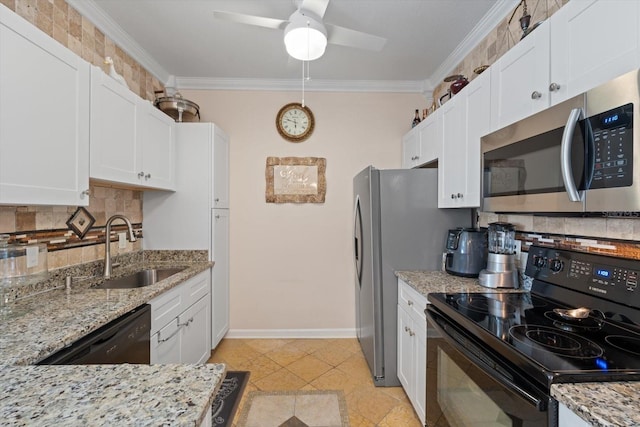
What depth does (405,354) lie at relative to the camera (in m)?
2.01

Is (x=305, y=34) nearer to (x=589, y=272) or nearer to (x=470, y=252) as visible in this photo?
(x=470, y=252)

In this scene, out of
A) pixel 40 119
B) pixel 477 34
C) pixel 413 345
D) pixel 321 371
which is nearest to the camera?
pixel 40 119

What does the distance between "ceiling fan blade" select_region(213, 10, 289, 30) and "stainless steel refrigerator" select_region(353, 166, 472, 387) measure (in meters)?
1.10

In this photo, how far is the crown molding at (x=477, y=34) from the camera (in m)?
1.90

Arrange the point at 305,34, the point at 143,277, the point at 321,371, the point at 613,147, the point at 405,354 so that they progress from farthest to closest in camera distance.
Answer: the point at 321,371
the point at 143,277
the point at 405,354
the point at 305,34
the point at 613,147

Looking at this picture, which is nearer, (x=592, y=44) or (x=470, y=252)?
(x=592, y=44)

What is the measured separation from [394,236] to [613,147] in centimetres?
139

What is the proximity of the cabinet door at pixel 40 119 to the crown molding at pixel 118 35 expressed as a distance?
0.69 meters

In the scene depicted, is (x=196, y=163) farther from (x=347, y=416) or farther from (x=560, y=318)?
(x=560, y=318)

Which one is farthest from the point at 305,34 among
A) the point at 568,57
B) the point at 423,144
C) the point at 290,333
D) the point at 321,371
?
the point at 290,333

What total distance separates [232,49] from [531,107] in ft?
7.26

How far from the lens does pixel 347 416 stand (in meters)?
1.92

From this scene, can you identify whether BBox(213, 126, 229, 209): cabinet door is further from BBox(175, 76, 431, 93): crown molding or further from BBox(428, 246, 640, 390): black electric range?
BBox(428, 246, 640, 390): black electric range

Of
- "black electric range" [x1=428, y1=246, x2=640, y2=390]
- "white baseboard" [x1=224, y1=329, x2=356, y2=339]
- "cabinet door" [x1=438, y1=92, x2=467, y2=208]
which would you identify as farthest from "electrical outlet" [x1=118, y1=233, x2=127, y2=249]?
"cabinet door" [x1=438, y1=92, x2=467, y2=208]
